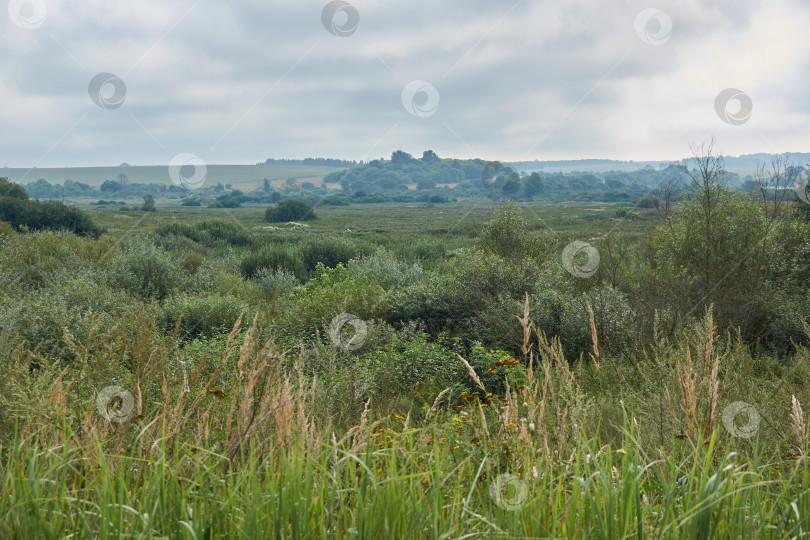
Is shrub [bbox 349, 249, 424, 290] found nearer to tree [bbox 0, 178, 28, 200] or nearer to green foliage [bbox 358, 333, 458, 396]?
green foliage [bbox 358, 333, 458, 396]

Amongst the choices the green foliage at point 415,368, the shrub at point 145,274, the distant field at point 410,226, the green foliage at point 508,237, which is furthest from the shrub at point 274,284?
the distant field at point 410,226

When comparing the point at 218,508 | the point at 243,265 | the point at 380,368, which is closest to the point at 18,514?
the point at 218,508

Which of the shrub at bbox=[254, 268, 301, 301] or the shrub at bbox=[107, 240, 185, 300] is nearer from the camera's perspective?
the shrub at bbox=[107, 240, 185, 300]

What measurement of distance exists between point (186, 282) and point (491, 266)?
8619mm

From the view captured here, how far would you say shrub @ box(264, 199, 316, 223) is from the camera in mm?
73688

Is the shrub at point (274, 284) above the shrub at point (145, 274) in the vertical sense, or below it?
below

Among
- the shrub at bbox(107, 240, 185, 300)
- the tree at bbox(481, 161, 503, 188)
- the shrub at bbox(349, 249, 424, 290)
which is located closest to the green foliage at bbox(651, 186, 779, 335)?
the shrub at bbox(349, 249, 424, 290)

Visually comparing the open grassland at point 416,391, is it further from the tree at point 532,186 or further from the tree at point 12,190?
the tree at point 532,186

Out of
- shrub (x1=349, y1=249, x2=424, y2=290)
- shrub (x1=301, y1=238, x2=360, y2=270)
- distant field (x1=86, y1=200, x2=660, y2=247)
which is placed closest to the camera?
shrub (x1=349, y1=249, x2=424, y2=290)

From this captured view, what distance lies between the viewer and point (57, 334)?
9.30m

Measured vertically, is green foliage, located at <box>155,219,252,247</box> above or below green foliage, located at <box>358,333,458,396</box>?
above

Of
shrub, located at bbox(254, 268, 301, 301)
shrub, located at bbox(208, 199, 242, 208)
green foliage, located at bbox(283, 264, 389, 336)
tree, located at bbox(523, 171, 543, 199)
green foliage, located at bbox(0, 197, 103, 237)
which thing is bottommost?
shrub, located at bbox(254, 268, 301, 301)

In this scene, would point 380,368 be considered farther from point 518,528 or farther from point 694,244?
point 694,244

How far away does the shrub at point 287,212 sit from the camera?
7369cm
